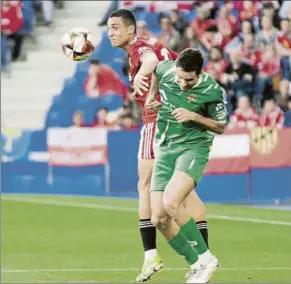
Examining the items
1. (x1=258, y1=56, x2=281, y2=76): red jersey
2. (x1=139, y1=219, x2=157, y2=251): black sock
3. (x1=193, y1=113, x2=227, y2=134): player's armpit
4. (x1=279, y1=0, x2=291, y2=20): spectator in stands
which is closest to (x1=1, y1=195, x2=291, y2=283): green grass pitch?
(x1=139, y1=219, x2=157, y2=251): black sock

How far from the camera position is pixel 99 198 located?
2056 centimetres

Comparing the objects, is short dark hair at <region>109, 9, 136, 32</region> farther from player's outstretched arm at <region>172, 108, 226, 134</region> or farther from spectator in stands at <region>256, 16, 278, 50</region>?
spectator in stands at <region>256, 16, 278, 50</region>

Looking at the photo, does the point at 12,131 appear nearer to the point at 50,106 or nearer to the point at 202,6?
the point at 50,106

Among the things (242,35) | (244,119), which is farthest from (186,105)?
(242,35)

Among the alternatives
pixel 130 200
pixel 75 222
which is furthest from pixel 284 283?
pixel 130 200

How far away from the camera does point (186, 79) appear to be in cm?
971

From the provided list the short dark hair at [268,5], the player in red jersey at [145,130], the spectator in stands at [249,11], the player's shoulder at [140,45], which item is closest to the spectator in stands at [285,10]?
the short dark hair at [268,5]

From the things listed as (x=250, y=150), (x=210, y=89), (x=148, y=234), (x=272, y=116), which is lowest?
(x=250, y=150)

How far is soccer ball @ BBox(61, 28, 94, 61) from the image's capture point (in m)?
11.3

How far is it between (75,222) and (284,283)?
6.80 m

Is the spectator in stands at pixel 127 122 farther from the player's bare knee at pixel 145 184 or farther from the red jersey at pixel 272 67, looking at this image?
the player's bare knee at pixel 145 184

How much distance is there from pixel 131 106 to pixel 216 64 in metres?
1.81

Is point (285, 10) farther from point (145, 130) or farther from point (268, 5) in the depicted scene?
point (145, 130)

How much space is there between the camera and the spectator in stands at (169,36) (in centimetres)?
2356
